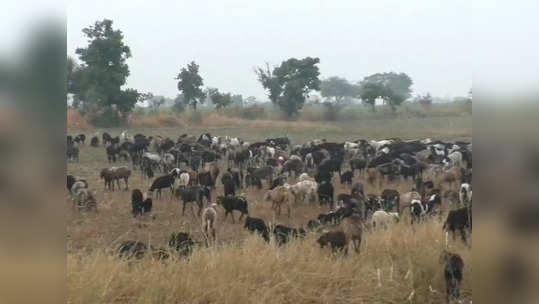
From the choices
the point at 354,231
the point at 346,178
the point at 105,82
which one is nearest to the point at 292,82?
the point at 105,82

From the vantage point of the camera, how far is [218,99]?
148 ft

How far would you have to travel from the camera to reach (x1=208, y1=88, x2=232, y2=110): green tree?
1778 inches

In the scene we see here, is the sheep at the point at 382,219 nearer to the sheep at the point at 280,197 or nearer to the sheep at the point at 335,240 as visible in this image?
the sheep at the point at 335,240

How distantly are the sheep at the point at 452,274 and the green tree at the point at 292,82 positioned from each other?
35879mm

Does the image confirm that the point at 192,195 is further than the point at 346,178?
No

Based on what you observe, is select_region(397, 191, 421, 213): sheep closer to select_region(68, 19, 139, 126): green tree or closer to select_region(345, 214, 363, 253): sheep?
select_region(345, 214, 363, 253): sheep

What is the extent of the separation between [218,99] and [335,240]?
128ft

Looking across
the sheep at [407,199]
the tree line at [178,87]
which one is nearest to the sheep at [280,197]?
the sheep at [407,199]

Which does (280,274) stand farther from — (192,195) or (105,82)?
(105,82)

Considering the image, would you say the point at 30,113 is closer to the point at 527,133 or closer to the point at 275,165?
the point at 527,133

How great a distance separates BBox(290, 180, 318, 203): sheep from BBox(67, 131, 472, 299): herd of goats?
0.09 feet

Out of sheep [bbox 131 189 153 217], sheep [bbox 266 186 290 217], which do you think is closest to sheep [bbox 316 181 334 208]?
sheep [bbox 266 186 290 217]

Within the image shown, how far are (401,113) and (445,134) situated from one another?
422 inches

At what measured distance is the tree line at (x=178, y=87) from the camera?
3319 centimetres
